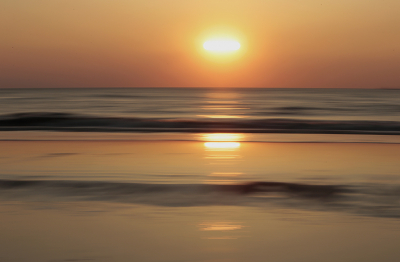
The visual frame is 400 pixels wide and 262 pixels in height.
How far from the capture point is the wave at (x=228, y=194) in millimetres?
3068

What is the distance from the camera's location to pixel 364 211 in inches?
114

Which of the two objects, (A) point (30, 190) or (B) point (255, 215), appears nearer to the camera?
(B) point (255, 215)

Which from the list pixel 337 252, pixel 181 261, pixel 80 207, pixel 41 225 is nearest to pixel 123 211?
pixel 80 207

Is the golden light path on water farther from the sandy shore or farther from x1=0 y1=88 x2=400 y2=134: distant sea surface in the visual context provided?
x1=0 y1=88 x2=400 y2=134: distant sea surface

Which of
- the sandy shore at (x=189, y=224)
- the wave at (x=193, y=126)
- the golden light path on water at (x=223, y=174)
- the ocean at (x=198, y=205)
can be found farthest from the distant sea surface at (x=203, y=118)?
the sandy shore at (x=189, y=224)

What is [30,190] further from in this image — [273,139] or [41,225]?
[273,139]

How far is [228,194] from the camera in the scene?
11.0 ft

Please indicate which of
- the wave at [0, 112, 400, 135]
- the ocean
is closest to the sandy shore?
the ocean

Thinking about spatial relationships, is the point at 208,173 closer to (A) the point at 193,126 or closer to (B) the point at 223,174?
(B) the point at 223,174

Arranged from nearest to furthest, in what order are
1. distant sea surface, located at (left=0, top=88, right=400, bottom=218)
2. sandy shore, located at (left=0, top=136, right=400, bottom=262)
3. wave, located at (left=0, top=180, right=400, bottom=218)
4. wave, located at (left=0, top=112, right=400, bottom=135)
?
sandy shore, located at (left=0, top=136, right=400, bottom=262), wave, located at (left=0, top=180, right=400, bottom=218), distant sea surface, located at (left=0, top=88, right=400, bottom=218), wave, located at (left=0, top=112, right=400, bottom=135)

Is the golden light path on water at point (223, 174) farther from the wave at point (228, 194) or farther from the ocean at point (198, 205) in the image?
the wave at point (228, 194)

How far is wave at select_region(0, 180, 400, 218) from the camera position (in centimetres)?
307

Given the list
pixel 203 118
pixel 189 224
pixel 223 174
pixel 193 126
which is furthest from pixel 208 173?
pixel 203 118

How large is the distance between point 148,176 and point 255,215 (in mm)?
1572
